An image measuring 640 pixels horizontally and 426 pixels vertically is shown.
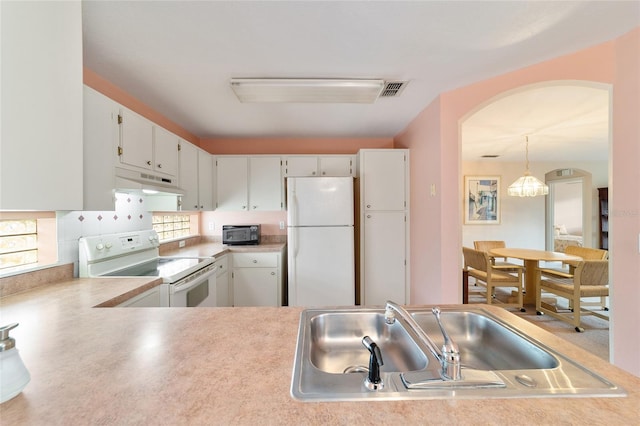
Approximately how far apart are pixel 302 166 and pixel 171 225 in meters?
1.84

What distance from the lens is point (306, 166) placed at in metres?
3.37

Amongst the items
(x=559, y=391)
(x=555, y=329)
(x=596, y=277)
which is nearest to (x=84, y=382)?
(x=559, y=391)

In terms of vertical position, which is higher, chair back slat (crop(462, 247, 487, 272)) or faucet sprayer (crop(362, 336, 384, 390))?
faucet sprayer (crop(362, 336, 384, 390))

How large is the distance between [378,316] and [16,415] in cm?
112

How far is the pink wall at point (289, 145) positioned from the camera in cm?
361

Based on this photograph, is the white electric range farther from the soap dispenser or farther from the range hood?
the soap dispenser

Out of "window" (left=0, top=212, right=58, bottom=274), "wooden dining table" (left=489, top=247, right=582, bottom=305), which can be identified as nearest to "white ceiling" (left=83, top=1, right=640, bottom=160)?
"window" (left=0, top=212, right=58, bottom=274)

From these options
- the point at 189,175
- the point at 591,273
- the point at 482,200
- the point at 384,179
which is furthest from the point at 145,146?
the point at 482,200

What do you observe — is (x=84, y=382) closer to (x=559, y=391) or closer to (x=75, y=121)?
(x=75, y=121)

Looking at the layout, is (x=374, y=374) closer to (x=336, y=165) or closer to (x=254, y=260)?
(x=254, y=260)

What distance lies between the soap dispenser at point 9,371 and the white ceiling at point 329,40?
154 centimetres

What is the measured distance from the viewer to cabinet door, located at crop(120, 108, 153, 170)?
171cm

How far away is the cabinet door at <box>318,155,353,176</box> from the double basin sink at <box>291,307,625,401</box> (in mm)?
2423

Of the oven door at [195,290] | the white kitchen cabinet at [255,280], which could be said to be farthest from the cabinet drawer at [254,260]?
the oven door at [195,290]
